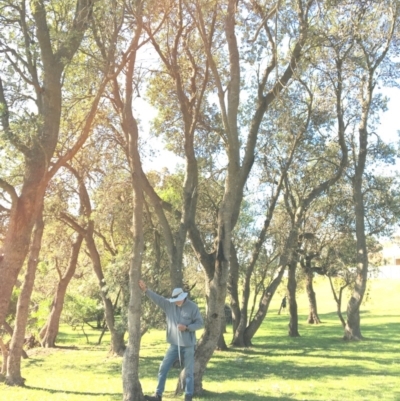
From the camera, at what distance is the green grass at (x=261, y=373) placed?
33.3 ft

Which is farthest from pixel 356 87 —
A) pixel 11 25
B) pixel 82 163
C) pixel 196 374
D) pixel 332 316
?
pixel 332 316

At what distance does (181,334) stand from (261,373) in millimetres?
6206

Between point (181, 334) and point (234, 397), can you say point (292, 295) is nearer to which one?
point (234, 397)

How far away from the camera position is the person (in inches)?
323

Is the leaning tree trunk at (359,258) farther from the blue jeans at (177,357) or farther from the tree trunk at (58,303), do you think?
the blue jeans at (177,357)

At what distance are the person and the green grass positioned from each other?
110 centimetres

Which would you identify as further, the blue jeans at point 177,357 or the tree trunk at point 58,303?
the tree trunk at point 58,303

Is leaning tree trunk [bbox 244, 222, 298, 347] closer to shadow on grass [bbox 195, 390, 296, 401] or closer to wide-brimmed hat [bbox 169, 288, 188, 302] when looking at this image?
shadow on grass [bbox 195, 390, 296, 401]

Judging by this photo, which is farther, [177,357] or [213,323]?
[213,323]

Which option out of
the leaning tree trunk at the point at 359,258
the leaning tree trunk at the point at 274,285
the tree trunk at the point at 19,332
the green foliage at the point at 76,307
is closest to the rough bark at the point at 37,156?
the tree trunk at the point at 19,332

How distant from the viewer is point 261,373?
13578mm

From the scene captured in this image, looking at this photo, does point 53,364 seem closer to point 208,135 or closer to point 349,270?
point 208,135

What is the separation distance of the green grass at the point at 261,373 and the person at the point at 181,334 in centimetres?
110

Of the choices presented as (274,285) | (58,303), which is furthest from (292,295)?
(58,303)
